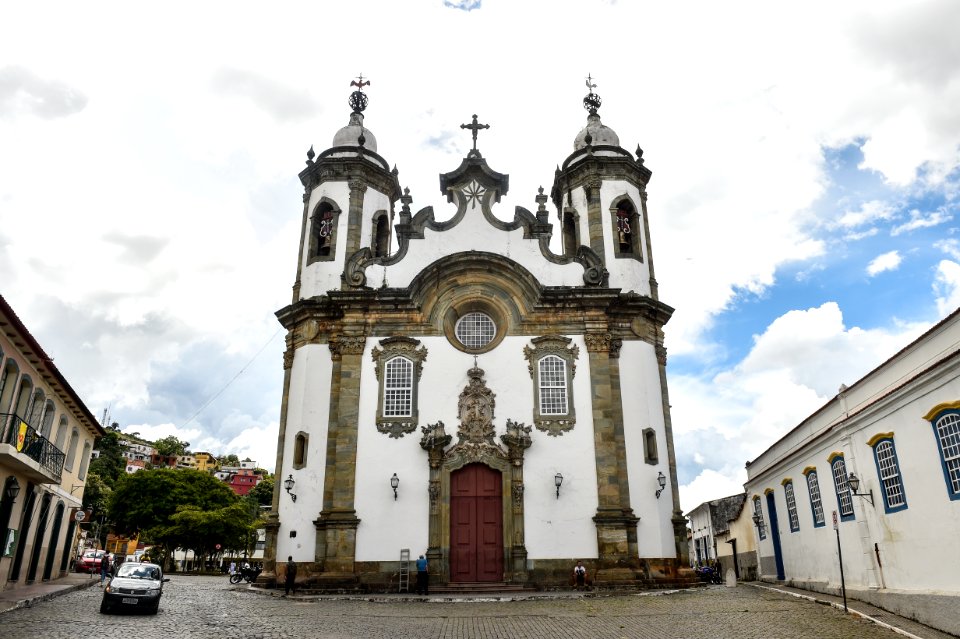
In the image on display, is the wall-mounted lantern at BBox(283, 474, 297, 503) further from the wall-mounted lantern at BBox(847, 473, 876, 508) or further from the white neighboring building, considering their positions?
the wall-mounted lantern at BBox(847, 473, 876, 508)

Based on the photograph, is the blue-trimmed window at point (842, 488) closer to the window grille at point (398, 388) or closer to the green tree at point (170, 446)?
the window grille at point (398, 388)

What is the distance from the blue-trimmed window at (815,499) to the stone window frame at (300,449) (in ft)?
46.4

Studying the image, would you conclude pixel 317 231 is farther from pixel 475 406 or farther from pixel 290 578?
pixel 290 578

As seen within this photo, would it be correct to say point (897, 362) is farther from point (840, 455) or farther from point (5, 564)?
point (5, 564)

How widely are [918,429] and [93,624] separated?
14986mm

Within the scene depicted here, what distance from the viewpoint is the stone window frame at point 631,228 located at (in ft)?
78.3

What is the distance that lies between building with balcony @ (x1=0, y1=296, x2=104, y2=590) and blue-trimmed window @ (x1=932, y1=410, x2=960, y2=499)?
17.6 meters

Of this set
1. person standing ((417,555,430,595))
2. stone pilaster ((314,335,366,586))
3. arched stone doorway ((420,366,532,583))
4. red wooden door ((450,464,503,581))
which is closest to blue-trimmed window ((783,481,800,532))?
arched stone doorway ((420,366,532,583))

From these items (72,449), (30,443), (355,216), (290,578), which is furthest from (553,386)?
(72,449)

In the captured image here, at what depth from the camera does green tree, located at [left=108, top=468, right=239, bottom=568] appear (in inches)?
1820

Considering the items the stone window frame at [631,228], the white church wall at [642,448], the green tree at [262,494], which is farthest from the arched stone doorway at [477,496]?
the green tree at [262,494]

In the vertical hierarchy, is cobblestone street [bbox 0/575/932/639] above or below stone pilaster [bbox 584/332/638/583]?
below

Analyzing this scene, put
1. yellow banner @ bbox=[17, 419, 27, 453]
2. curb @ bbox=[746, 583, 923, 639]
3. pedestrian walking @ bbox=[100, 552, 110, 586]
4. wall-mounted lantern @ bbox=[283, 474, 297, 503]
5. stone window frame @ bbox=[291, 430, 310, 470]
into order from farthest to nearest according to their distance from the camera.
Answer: pedestrian walking @ bbox=[100, 552, 110, 586], stone window frame @ bbox=[291, 430, 310, 470], wall-mounted lantern @ bbox=[283, 474, 297, 503], yellow banner @ bbox=[17, 419, 27, 453], curb @ bbox=[746, 583, 923, 639]

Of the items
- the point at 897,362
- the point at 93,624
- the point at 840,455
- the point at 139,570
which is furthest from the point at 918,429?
the point at 139,570
